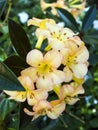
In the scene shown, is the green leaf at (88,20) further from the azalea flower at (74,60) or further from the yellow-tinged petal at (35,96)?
the yellow-tinged petal at (35,96)

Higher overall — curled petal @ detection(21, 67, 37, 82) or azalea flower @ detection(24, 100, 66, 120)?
curled petal @ detection(21, 67, 37, 82)

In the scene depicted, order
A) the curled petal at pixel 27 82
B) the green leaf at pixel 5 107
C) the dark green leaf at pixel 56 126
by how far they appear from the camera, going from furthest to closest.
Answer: the dark green leaf at pixel 56 126
the green leaf at pixel 5 107
the curled petal at pixel 27 82

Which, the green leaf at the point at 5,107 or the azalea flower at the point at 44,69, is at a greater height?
the azalea flower at the point at 44,69

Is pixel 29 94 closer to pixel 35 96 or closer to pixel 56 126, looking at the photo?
pixel 35 96

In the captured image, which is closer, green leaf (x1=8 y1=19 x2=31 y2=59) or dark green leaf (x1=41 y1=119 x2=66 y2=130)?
green leaf (x1=8 y1=19 x2=31 y2=59)

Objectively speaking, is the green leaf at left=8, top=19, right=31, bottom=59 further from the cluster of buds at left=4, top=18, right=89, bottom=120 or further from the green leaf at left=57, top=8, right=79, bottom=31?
the green leaf at left=57, top=8, right=79, bottom=31

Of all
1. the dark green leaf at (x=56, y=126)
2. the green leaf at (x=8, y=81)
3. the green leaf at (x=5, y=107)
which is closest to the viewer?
the green leaf at (x=8, y=81)

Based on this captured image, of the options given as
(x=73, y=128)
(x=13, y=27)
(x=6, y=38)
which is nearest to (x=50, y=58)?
(x=13, y=27)

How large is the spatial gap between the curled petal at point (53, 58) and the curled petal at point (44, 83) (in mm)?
35

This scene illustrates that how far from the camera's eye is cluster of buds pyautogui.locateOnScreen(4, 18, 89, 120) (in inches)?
34.7

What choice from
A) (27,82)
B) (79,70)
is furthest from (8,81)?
(79,70)

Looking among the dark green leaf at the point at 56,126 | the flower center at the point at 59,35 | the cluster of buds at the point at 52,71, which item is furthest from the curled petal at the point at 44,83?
the dark green leaf at the point at 56,126

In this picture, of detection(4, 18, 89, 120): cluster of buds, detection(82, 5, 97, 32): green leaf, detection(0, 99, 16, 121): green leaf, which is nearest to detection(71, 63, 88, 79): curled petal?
detection(4, 18, 89, 120): cluster of buds

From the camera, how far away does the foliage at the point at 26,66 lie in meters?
0.92
